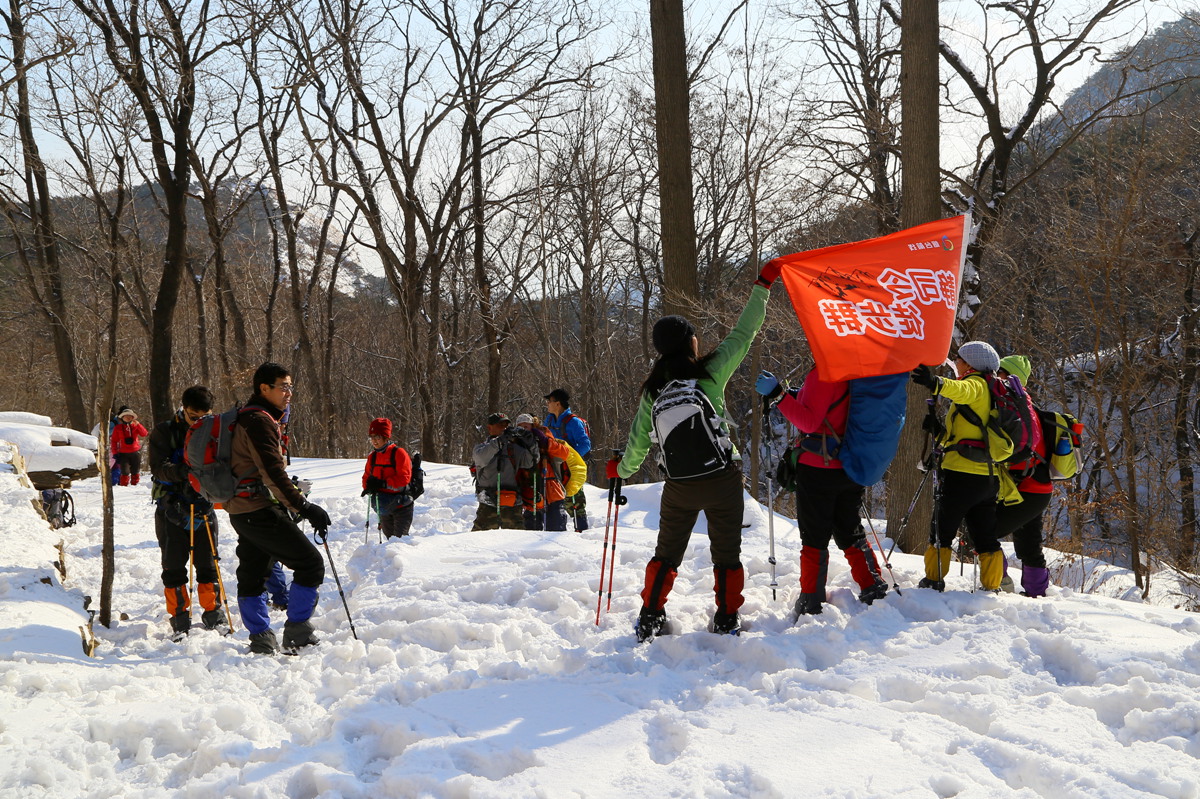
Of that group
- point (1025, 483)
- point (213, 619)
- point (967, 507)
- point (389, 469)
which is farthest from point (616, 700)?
point (389, 469)

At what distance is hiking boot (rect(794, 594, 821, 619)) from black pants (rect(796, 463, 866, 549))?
13.5 inches

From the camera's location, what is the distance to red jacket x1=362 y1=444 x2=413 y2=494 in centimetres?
963

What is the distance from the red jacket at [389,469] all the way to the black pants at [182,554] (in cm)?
305

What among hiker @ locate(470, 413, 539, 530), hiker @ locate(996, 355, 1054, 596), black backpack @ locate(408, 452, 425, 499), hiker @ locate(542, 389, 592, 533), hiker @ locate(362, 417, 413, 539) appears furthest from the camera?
hiker @ locate(542, 389, 592, 533)

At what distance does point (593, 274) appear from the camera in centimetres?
3017

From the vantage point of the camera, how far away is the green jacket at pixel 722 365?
16.1 feet

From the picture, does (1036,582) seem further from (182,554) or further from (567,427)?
(182,554)

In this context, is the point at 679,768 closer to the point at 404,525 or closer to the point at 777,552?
the point at 777,552

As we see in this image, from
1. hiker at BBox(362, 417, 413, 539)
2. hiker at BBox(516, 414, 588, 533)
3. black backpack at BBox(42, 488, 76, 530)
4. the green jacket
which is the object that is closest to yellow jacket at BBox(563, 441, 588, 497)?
hiker at BBox(516, 414, 588, 533)

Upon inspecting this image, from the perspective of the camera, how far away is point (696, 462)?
476 cm

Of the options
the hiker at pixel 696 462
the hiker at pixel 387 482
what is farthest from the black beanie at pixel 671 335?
the hiker at pixel 387 482

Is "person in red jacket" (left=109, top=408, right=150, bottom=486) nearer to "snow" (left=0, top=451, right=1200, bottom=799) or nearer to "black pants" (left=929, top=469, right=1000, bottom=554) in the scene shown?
"snow" (left=0, top=451, right=1200, bottom=799)

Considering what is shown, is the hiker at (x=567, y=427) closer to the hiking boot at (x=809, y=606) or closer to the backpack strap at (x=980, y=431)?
the hiking boot at (x=809, y=606)

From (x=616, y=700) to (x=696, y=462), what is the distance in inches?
56.3
